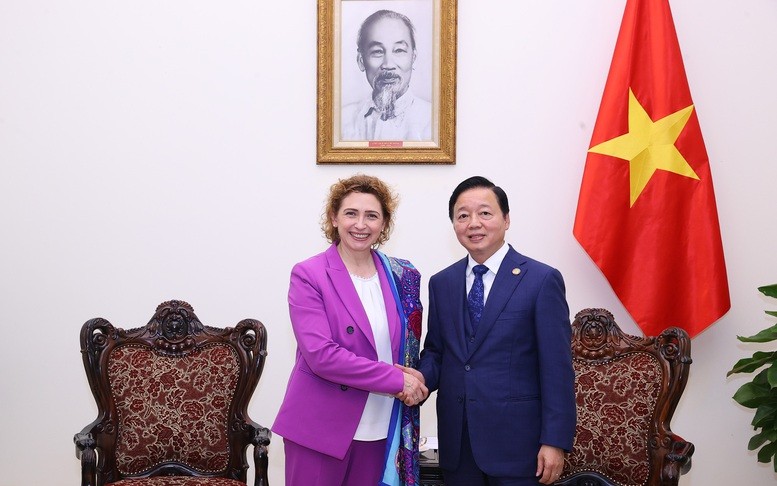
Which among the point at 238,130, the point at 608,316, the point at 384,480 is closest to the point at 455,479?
the point at 384,480

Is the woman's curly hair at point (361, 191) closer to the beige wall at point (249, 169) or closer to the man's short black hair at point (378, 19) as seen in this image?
the beige wall at point (249, 169)

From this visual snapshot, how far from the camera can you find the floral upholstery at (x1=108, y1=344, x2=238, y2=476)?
327 centimetres

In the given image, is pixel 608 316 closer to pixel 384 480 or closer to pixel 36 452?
pixel 384 480

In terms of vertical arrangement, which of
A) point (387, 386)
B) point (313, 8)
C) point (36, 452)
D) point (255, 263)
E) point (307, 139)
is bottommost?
point (36, 452)

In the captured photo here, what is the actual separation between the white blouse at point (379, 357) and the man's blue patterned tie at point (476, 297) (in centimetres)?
33

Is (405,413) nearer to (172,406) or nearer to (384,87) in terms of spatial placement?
(172,406)

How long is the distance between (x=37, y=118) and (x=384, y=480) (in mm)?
2831

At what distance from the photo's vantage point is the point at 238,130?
403cm

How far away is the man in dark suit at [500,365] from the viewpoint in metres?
2.34

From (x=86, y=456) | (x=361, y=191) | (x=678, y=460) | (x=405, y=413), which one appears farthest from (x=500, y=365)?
(x=86, y=456)

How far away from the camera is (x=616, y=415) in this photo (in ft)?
10.8

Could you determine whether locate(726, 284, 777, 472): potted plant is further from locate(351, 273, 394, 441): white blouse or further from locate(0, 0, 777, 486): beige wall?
locate(351, 273, 394, 441): white blouse

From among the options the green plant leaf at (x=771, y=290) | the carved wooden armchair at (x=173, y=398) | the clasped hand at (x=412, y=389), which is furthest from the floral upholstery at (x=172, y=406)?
the green plant leaf at (x=771, y=290)

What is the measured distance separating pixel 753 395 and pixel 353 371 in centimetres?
203
